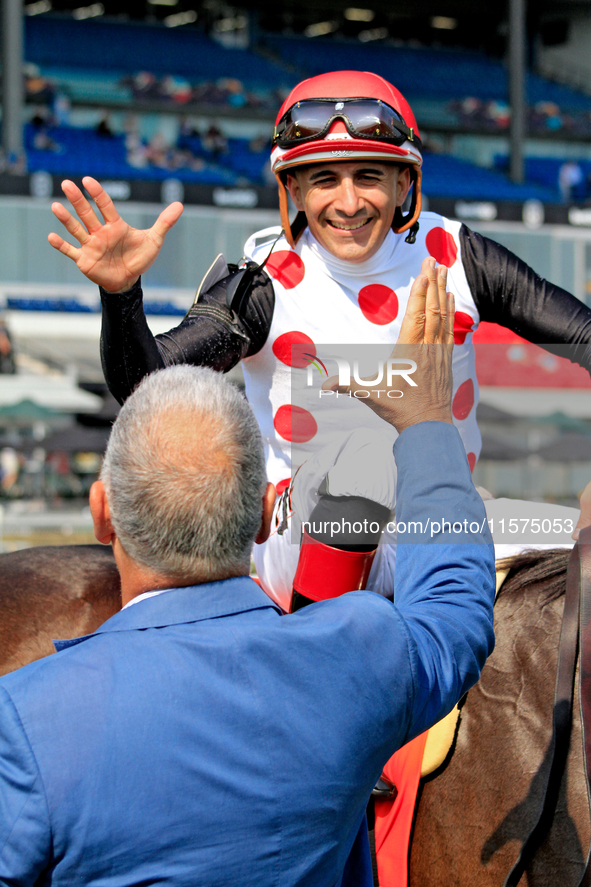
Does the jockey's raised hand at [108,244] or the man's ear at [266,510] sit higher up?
the jockey's raised hand at [108,244]

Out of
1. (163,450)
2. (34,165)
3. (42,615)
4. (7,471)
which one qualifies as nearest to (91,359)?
(7,471)

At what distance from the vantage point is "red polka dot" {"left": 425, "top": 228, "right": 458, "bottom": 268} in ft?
7.70

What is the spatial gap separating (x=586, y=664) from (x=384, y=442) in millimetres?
590

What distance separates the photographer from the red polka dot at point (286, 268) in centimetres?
233

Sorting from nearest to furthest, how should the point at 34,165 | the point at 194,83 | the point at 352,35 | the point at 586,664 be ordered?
the point at 586,664 < the point at 34,165 < the point at 194,83 < the point at 352,35

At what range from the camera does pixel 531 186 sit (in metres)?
22.0

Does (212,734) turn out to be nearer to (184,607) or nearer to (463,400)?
(184,607)

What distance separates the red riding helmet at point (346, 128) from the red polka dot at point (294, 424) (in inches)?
16.4

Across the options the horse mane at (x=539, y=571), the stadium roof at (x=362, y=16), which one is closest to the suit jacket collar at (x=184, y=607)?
the horse mane at (x=539, y=571)

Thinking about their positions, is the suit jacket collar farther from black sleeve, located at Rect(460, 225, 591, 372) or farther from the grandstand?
the grandstand

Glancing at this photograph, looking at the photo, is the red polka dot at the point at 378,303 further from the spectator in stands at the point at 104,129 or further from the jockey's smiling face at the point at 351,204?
the spectator in stands at the point at 104,129

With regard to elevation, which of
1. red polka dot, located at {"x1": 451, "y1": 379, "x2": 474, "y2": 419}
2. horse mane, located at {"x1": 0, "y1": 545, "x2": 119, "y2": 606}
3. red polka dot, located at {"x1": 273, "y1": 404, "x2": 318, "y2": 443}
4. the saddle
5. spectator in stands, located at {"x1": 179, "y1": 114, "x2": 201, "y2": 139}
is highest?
red polka dot, located at {"x1": 451, "y1": 379, "x2": 474, "y2": 419}

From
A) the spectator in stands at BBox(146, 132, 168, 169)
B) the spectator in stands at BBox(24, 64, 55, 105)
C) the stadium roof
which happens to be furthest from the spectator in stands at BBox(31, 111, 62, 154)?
the stadium roof

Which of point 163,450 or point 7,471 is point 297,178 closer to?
point 163,450
